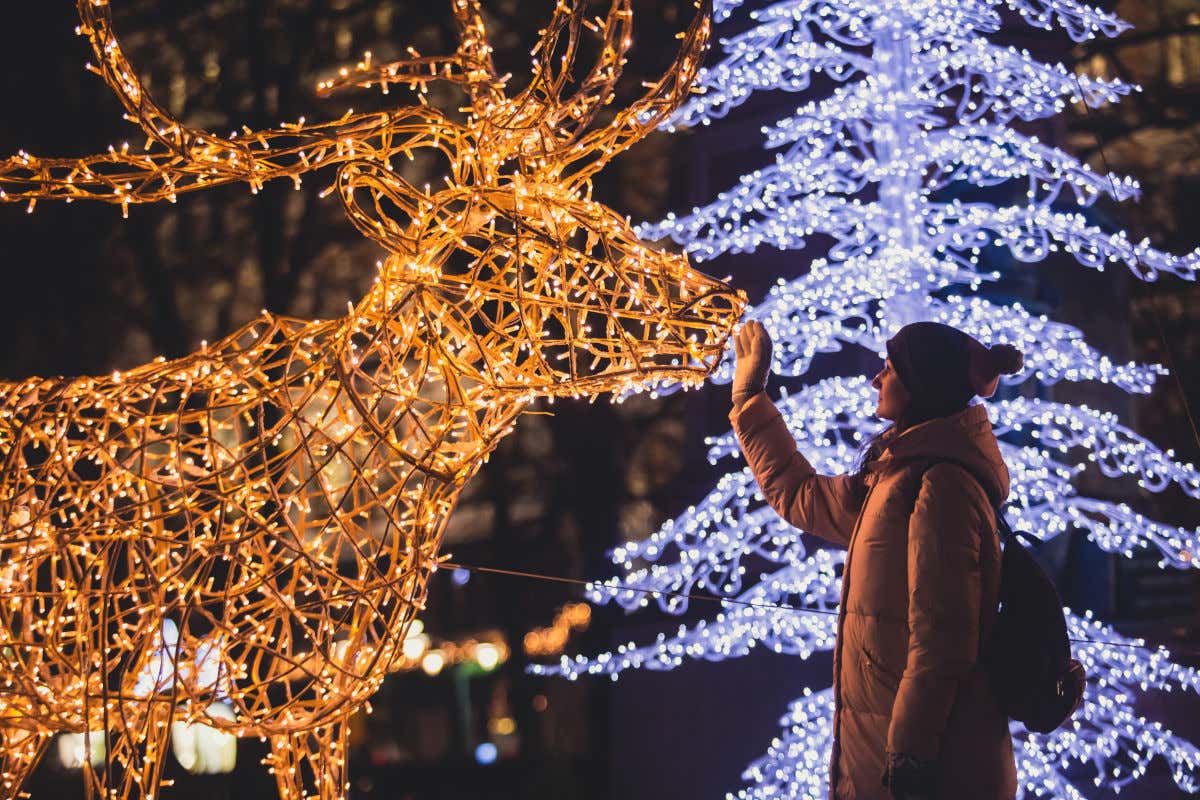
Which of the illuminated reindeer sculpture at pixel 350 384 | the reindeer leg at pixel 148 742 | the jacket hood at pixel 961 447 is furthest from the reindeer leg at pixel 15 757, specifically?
the jacket hood at pixel 961 447

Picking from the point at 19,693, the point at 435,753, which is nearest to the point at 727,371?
the point at 19,693

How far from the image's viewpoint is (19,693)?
3.14 m

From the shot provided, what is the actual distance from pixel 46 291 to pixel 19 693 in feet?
17.3

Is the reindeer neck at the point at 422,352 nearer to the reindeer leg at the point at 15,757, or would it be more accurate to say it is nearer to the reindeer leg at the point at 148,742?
the reindeer leg at the point at 148,742

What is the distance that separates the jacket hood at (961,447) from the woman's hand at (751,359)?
52cm

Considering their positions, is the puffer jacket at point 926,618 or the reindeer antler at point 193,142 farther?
the reindeer antler at point 193,142

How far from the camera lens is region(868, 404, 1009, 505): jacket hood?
2801 millimetres

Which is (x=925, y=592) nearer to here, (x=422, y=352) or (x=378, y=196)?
(x=422, y=352)

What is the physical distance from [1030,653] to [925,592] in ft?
0.93

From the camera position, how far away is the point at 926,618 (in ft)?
8.66

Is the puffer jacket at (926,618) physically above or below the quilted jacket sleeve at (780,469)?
below

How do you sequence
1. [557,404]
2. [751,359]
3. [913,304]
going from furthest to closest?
[557,404] < [913,304] < [751,359]

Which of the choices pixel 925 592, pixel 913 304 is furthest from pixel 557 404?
pixel 925 592

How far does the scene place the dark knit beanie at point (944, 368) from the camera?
114 inches
